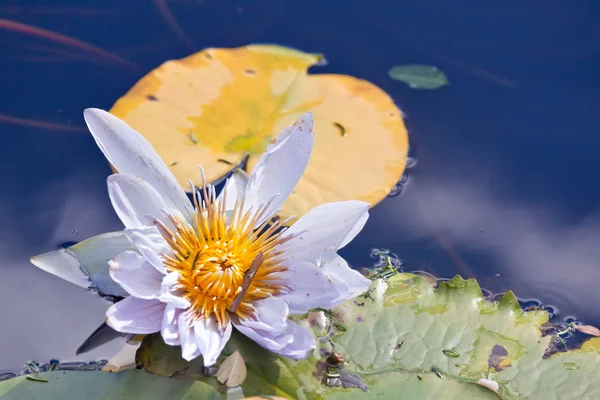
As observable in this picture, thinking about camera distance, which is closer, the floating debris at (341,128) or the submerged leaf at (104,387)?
the submerged leaf at (104,387)

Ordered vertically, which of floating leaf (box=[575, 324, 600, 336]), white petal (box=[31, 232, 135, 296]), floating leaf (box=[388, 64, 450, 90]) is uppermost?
floating leaf (box=[388, 64, 450, 90])

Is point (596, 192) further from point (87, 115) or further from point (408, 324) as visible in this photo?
point (87, 115)

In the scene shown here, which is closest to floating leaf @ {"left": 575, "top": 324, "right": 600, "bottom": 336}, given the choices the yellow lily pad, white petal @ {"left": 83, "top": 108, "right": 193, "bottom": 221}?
the yellow lily pad

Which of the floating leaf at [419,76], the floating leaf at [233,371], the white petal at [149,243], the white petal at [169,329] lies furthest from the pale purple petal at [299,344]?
the floating leaf at [419,76]

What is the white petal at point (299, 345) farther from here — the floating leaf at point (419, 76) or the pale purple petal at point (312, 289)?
the floating leaf at point (419, 76)

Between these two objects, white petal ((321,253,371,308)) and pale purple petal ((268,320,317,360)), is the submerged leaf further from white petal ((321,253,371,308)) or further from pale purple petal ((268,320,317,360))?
white petal ((321,253,371,308))

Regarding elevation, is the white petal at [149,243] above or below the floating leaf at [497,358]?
below

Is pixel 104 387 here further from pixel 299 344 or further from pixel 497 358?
pixel 497 358
